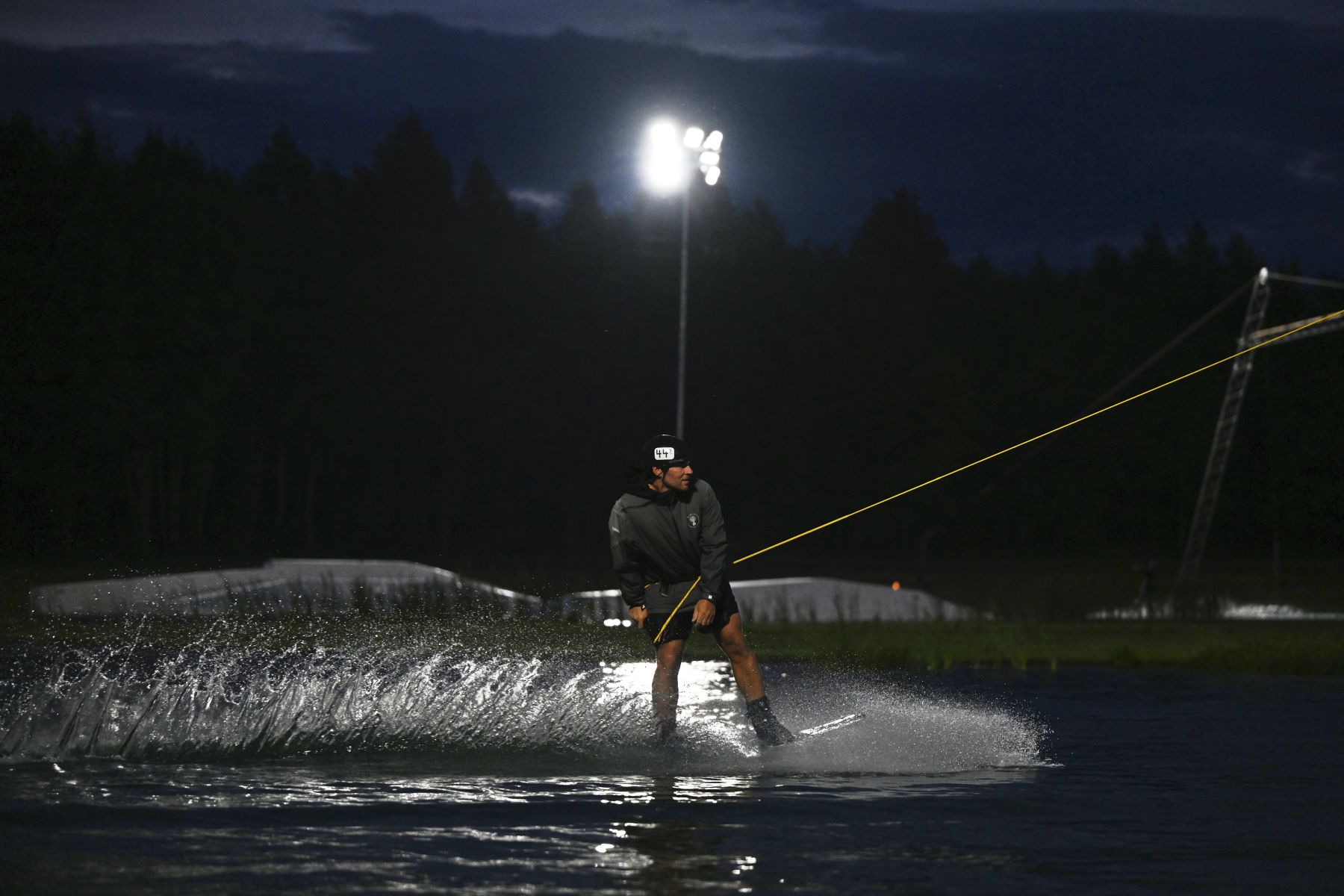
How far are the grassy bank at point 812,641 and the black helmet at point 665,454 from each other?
654cm

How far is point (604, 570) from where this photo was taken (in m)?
47.1

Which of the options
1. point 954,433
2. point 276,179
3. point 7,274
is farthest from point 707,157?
point 276,179

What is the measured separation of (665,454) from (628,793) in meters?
2.56

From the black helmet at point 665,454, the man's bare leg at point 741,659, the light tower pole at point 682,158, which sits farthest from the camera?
the light tower pole at point 682,158

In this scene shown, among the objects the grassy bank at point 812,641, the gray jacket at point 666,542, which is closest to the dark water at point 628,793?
the gray jacket at point 666,542

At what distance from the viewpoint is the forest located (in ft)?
229

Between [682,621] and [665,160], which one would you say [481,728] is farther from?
[665,160]

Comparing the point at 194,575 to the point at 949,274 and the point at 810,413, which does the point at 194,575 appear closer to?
the point at 810,413

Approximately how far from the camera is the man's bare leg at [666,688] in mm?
11266

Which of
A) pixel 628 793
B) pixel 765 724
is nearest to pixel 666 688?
pixel 765 724

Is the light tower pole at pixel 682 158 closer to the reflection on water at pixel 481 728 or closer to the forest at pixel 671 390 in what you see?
the reflection on water at pixel 481 728

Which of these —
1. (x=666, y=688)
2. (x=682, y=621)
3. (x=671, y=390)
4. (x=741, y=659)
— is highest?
(x=671, y=390)

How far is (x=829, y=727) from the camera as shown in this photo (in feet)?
40.6

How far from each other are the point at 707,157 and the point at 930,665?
10820 millimetres
